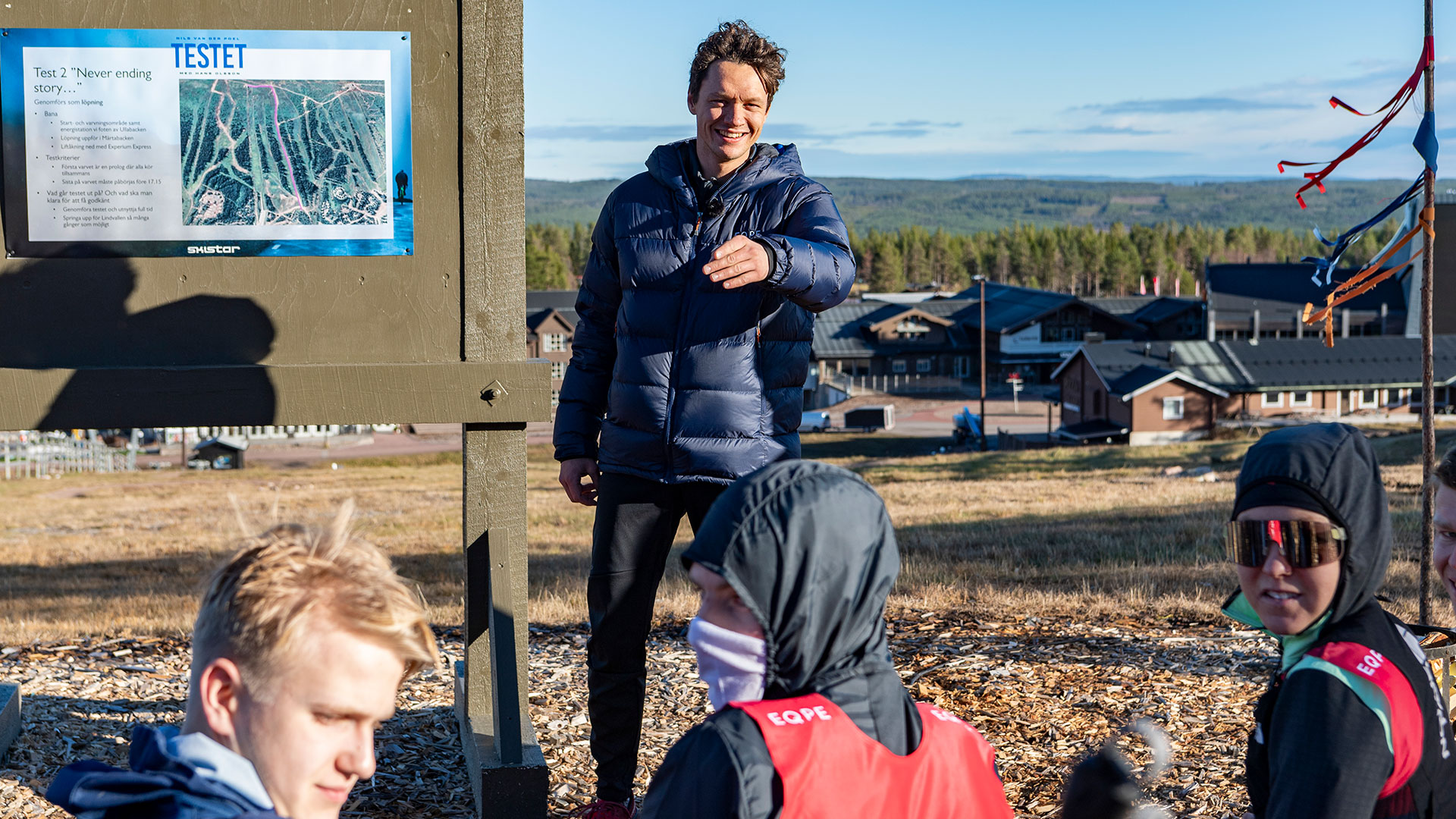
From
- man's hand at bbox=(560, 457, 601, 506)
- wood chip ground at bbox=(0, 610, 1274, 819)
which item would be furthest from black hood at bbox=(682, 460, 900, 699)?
wood chip ground at bbox=(0, 610, 1274, 819)

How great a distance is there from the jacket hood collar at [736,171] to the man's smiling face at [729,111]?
6 centimetres

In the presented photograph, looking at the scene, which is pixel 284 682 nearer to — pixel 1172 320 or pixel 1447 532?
pixel 1447 532

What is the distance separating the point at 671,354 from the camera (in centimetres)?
346

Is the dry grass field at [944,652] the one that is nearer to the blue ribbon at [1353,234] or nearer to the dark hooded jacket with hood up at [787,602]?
the dark hooded jacket with hood up at [787,602]

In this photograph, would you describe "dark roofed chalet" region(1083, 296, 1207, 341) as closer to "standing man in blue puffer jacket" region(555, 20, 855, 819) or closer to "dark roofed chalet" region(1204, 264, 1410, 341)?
"dark roofed chalet" region(1204, 264, 1410, 341)

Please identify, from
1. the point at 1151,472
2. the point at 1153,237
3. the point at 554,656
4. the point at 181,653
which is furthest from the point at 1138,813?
the point at 1153,237

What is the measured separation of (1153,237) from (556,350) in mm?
112515

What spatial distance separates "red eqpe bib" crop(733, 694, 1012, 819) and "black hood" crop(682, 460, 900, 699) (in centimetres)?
8

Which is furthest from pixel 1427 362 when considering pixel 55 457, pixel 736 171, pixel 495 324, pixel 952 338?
pixel 952 338

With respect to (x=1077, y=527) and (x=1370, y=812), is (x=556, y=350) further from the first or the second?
(x=1370, y=812)

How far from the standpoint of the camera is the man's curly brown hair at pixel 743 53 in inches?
135

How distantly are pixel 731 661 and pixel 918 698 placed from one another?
9.81ft

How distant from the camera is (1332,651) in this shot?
6.82 feet

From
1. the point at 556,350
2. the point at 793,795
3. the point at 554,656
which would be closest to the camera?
the point at 793,795
